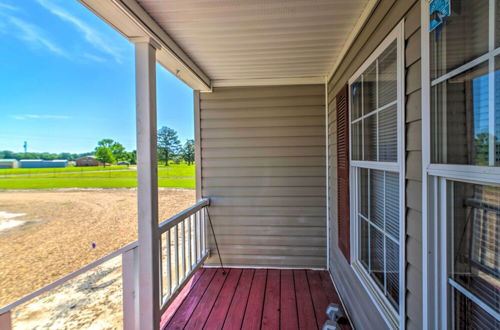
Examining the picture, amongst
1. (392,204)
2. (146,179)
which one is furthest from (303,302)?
(146,179)

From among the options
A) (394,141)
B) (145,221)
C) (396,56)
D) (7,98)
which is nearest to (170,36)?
(7,98)

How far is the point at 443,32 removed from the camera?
0.98 meters

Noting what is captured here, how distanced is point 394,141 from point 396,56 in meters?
0.47

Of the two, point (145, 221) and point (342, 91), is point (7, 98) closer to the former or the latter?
point (145, 221)

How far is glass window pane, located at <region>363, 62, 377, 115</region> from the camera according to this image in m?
1.74

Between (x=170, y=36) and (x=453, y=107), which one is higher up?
(x=170, y=36)

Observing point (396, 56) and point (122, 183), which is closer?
point (396, 56)

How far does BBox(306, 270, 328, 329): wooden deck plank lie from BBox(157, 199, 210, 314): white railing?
140cm

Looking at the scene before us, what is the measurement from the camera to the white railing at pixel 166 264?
1.30m

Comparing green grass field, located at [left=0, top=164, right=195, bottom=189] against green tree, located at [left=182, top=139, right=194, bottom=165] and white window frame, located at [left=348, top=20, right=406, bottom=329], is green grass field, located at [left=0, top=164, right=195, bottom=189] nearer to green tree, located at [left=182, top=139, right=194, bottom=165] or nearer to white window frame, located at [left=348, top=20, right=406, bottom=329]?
green tree, located at [left=182, top=139, right=194, bottom=165]

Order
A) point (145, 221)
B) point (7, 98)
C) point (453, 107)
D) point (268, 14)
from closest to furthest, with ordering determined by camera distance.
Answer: point (453, 107) → point (7, 98) → point (268, 14) → point (145, 221)

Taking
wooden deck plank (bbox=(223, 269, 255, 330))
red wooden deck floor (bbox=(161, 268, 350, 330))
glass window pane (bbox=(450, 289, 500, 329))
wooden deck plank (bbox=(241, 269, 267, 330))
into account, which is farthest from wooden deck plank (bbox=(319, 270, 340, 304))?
glass window pane (bbox=(450, 289, 500, 329))

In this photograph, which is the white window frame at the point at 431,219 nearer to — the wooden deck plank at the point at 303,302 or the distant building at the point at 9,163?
the wooden deck plank at the point at 303,302

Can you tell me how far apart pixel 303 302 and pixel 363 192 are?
1.42 metres
